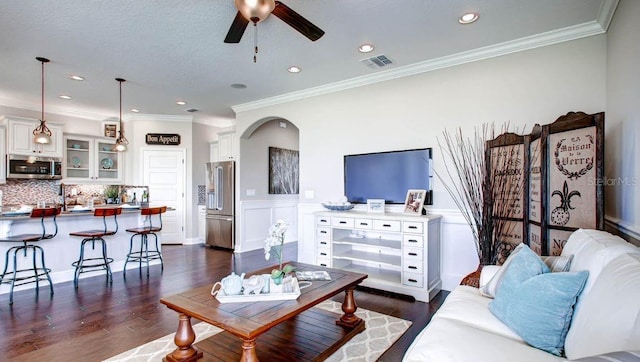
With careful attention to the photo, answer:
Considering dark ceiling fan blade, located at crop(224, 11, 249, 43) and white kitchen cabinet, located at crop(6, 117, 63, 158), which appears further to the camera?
white kitchen cabinet, located at crop(6, 117, 63, 158)

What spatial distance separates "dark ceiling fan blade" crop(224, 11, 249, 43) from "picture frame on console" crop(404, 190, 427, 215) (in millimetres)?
2573

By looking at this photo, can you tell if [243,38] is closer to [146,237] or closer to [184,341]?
[184,341]

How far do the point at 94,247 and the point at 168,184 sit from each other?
2.63 meters

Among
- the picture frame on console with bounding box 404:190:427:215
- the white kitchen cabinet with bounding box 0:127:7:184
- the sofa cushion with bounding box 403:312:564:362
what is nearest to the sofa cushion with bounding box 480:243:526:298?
the sofa cushion with bounding box 403:312:564:362

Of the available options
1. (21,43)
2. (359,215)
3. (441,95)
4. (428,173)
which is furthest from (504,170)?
(21,43)

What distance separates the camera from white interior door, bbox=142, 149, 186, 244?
6.92m

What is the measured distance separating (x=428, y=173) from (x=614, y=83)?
1.81m

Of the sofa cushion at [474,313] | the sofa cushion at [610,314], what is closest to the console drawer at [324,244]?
the sofa cushion at [474,313]

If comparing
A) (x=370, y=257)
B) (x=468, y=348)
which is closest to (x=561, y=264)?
(x=468, y=348)

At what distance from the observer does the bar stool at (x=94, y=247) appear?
4.12m

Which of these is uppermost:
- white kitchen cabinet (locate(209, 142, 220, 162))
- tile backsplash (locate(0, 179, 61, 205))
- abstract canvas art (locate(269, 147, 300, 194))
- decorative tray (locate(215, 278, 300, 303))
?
white kitchen cabinet (locate(209, 142, 220, 162))

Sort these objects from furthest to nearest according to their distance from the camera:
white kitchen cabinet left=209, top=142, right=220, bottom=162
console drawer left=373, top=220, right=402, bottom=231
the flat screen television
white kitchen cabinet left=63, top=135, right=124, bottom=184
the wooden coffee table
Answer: white kitchen cabinet left=209, top=142, right=220, bottom=162 < white kitchen cabinet left=63, top=135, right=124, bottom=184 < the flat screen television < console drawer left=373, top=220, right=402, bottom=231 < the wooden coffee table

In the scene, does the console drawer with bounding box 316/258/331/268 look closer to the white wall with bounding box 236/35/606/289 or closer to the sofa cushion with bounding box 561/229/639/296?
the white wall with bounding box 236/35/606/289

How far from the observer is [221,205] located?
638 cm
